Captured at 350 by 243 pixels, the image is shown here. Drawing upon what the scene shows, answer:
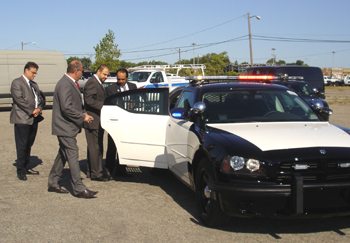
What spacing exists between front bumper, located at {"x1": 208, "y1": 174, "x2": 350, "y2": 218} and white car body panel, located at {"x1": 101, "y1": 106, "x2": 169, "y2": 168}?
215 cm

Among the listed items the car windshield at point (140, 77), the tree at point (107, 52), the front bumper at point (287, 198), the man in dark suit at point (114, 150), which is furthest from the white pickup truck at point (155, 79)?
the tree at point (107, 52)

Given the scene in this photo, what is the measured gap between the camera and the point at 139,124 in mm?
6000

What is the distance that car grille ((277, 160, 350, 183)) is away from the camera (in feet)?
12.6

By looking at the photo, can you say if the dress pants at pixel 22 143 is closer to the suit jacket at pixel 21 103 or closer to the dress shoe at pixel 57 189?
the suit jacket at pixel 21 103

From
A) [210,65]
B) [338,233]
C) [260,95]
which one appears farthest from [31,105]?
[210,65]

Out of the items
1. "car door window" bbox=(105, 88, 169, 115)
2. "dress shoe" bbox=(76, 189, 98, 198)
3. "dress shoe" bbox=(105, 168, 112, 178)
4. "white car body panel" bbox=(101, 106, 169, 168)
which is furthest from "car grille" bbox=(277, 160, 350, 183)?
"dress shoe" bbox=(105, 168, 112, 178)

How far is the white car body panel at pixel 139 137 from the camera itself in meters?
5.96

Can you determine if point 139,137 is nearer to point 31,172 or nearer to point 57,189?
point 57,189

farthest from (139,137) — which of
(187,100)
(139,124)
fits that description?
(187,100)

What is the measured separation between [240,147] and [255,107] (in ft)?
4.76

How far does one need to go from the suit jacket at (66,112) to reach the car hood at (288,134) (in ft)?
6.47

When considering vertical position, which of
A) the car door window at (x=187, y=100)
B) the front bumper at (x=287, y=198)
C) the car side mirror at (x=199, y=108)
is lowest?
the front bumper at (x=287, y=198)

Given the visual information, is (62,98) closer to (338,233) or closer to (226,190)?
(226,190)

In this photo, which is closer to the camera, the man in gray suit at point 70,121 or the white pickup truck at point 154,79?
the man in gray suit at point 70,121
